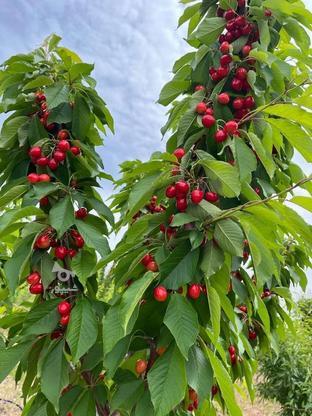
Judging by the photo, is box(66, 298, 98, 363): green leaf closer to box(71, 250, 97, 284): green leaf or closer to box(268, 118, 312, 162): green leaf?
box(71, 250, 97, 284): green leaf

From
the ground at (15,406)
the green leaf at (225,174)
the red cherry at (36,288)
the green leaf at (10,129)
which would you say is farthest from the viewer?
the ground at (15,406)

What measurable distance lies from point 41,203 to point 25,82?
56 centimetres

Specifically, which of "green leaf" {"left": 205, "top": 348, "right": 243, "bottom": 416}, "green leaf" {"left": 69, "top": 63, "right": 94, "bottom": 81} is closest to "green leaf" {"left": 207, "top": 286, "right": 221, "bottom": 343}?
"green leaf" {"left": 205, "top": 348, "right": 243, "bottom": 416}

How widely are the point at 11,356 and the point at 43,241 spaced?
15.6 inches

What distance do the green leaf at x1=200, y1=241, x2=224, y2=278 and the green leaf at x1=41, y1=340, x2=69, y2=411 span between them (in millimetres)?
589

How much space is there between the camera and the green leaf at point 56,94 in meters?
1.55

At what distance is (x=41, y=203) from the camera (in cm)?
167

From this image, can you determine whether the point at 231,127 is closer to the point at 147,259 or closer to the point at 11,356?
the point at 147,259

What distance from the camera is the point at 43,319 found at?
1.44 meters

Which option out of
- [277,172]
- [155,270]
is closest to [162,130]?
[277,172]

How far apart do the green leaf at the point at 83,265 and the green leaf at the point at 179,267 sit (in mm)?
327

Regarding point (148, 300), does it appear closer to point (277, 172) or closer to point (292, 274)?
point (277, 172)

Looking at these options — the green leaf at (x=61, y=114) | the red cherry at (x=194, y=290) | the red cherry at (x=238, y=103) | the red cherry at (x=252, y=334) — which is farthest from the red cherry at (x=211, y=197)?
the red cherry at (x=252, y=334)

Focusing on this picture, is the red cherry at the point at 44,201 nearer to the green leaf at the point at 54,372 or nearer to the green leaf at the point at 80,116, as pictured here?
the green leaf at the point at 80,116
